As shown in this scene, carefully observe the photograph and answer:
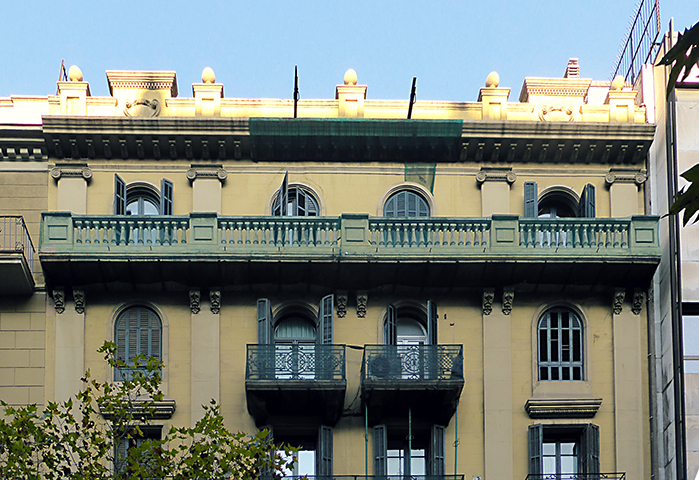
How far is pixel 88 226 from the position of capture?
27.5m

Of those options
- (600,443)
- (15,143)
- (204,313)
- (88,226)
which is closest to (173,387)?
(204,313)

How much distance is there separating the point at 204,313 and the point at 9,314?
4377 millimetres

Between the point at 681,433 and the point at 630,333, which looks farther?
the point at 630,333

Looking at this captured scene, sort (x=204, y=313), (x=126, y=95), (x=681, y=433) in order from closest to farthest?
(x=681, y=433), (x=204, y=313), (x=126, y=95)

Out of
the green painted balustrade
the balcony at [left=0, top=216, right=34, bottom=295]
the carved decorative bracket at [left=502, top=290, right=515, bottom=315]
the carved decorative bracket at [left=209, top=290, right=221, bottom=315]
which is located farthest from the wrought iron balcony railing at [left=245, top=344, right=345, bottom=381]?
the balcony at [left=0, top=216, right=34, bottom=295]

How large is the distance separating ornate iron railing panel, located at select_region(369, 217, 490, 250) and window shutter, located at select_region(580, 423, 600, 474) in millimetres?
4690

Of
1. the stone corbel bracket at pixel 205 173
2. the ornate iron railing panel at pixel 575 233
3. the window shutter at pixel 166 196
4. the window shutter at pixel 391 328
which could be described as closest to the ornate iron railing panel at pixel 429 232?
the ornate iron railing panel at pixel 575 233

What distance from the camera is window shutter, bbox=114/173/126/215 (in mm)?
28047

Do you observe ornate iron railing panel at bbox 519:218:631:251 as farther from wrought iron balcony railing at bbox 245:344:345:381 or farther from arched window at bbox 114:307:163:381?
arched window at bbox 114:307:163:381

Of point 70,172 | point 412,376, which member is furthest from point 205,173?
point 412,376

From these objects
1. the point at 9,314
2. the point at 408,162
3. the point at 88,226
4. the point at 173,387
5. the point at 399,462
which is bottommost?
the point at 399,462

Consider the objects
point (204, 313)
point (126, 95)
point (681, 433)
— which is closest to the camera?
point (681, 433)

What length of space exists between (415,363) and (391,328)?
1066mm

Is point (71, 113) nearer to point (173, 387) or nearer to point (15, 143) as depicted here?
point (15, 143)
